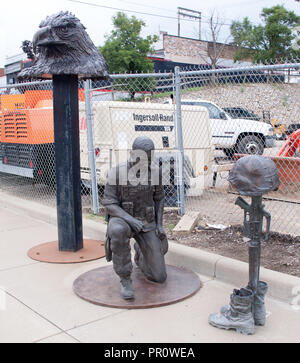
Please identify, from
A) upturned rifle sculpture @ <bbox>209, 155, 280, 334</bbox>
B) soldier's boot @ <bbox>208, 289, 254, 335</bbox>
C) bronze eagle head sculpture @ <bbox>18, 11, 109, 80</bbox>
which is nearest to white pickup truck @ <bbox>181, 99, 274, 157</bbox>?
bronze eagle head sculpture @ <bbox>18, 11, 109, 80</bbox>

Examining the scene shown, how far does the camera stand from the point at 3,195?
864cm

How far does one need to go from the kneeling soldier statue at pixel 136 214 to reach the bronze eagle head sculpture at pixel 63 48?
1.55 meters

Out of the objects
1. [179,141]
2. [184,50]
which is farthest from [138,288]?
[184,50]

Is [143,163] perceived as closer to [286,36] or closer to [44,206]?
[44,206]

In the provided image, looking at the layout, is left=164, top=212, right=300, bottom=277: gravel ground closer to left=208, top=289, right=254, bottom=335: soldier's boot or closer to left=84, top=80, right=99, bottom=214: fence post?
left=208, top=289, right=254, bottom=335: soldier's boot

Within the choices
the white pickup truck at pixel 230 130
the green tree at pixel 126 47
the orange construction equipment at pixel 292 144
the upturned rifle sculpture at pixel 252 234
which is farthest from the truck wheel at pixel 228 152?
the green tree at pixel 126 47

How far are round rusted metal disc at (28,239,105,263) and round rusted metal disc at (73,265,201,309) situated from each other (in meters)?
0.49

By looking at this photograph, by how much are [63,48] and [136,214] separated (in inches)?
86.4

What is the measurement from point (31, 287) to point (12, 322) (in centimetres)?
79

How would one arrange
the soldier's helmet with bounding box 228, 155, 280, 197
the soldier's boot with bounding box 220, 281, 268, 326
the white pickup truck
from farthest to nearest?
1. the white pickup truck
2. the soldier's boot with bounding box 220, 281, 268, 326
3. the soldier's helmet with bounding box 228, 155, 280, 197

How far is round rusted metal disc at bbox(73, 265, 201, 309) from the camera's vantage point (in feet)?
11.8
